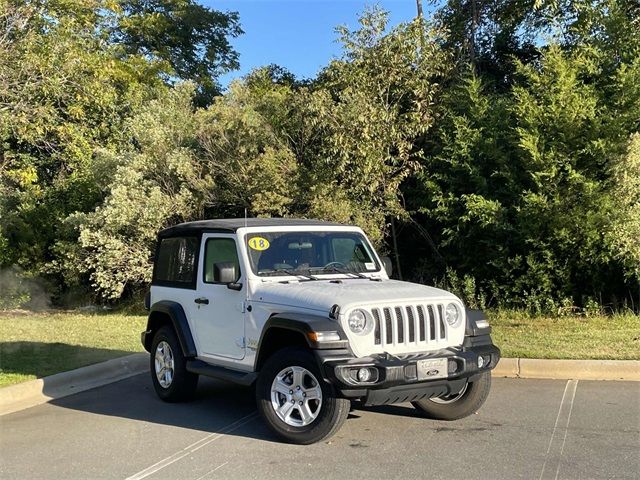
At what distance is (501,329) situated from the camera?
429 inches

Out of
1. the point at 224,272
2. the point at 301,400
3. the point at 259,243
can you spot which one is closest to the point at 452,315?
the point at 301,400

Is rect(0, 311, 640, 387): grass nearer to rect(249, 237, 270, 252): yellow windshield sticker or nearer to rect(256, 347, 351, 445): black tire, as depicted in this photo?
rect(249, 237, 270, 252): yellow windshield sticker

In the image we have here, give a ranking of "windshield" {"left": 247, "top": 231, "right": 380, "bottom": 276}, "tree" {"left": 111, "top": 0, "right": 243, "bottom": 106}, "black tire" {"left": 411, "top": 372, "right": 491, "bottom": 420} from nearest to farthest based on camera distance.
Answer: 1. "black tire" {"left": 411, "top": 372, "right": 491, "bottom": 420}
2. "windshield" {"left": 247, "top": 231, "right": 380, "bottom": 276}
3. "tree" {"left": 111, "top": 0, "right": 243, "bottom": 106}

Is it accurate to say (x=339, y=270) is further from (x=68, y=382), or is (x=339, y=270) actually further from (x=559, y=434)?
(x=68, y=382)

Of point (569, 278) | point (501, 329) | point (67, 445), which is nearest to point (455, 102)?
point (569, 278)

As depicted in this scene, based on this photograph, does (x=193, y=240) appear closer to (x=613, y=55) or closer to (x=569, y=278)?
(x=569, y=278)

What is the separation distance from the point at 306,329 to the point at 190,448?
1.48 m

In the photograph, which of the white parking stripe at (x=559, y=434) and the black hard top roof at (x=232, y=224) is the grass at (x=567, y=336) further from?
the black hard top roof at (x=232, y=224)

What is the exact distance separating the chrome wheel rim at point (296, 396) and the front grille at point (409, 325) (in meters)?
0.67

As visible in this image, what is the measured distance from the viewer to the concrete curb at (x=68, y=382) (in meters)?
7.43

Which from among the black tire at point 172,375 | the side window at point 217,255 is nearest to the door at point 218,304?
the side window at point 217,255

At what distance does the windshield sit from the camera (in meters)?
6.55

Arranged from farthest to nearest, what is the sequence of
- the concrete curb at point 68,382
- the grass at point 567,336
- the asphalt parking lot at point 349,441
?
the grass at point 567,336 < the concrete curb at point 68,382 < the asphalt parking lot at point 349,441

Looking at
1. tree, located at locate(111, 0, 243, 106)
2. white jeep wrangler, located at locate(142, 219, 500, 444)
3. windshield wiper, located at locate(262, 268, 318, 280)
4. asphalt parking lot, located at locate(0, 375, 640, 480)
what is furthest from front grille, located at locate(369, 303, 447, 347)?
tree, located at locate(111, 0, 243, 106)
